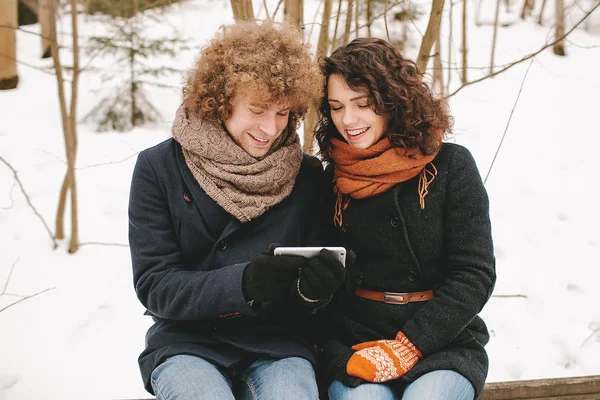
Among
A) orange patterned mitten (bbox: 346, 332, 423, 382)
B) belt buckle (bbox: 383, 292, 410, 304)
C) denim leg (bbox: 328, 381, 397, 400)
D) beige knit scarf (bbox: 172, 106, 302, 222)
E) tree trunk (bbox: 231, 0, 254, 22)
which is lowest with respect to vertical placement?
denim leg (bbox: 328, 381, 397, 400)

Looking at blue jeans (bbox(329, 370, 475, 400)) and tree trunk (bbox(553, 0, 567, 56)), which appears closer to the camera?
blue jeans (bbox(329, 370, 475, 400))

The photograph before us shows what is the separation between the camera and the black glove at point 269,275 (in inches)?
67.6

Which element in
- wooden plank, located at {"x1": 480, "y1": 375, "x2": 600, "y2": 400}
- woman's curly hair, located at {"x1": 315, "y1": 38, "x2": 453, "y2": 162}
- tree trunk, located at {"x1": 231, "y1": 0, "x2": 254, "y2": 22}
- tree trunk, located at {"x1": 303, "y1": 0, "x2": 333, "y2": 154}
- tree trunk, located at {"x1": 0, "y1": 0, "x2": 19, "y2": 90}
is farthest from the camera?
tree trunk, located at {"x1": 0, "y1": 0, "x2": 19, "y2": 90}

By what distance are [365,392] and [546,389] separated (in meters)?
0.97

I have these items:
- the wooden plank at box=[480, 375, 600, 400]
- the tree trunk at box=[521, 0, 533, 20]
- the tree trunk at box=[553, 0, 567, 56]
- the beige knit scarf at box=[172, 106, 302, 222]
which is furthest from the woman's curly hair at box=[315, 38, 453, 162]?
the tree trunk at box=[521, 0, 533, 20]

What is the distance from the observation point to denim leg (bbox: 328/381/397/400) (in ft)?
5.83

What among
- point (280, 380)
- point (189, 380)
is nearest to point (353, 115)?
point (280, 380)

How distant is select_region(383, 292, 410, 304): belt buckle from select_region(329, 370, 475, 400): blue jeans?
26cm

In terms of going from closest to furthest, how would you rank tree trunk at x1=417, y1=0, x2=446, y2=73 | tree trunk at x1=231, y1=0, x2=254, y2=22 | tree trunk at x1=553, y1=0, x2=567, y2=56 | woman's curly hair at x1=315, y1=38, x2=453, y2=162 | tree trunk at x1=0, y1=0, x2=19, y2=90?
woman's curly hair at x1=315, y1=38, x2=453, y2=162
tree trunk at x1=417, y1=0, x2=446, y2=73
tree trunk at x1=231, y1=0, x2=254, y2=22
tree trunk at x1=0, y1=0, x2=19, y2=90
tree trunk at x1=553, y1=0, x2=567, y2=56

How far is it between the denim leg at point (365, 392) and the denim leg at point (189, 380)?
0.36 meters

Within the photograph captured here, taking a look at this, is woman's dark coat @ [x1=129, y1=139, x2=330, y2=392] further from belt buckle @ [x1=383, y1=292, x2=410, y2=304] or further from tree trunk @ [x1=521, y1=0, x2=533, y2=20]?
tree trunk @ [x1=521, y1=0, x2=533, y2=20]

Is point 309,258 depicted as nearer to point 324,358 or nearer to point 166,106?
point 324,358

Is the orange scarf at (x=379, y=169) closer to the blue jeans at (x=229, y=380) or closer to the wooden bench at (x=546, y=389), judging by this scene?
the blue jeans at (x=229, y=380)

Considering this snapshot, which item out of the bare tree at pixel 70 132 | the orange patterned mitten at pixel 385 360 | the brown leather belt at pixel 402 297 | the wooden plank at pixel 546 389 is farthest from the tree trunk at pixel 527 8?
the orange patterned mitten at pixel 385 360
